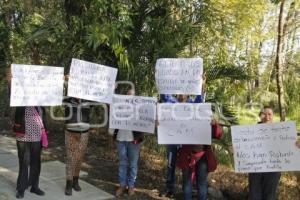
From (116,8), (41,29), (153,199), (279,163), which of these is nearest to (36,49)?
(41,29)

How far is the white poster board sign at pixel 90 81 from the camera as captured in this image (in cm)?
636

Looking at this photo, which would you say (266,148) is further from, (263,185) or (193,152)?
(193,152)

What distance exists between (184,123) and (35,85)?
2.10m

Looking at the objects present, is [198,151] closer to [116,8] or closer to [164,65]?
[164,65]

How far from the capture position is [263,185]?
17.8ft

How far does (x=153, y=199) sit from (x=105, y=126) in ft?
12.0

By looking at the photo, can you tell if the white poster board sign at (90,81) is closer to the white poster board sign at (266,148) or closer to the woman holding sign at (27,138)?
the woman holding sign at (27,138)

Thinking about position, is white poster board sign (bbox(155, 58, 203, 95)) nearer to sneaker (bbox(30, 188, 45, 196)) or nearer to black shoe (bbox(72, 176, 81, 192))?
black shoe (bbox(72, 176, 81, 192))

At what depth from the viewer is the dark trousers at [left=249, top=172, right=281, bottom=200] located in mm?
5320

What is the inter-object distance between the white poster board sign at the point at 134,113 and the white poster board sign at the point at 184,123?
31 centimetres

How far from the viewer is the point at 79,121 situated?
20.7 feet

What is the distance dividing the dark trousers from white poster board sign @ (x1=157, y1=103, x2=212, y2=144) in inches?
30.1

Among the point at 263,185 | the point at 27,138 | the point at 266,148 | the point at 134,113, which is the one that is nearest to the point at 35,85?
the point at 27,138

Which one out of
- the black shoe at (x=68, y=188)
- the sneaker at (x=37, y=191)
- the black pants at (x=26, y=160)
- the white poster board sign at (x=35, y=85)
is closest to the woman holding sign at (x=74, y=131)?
the black shoe at (x=68, y=188)
